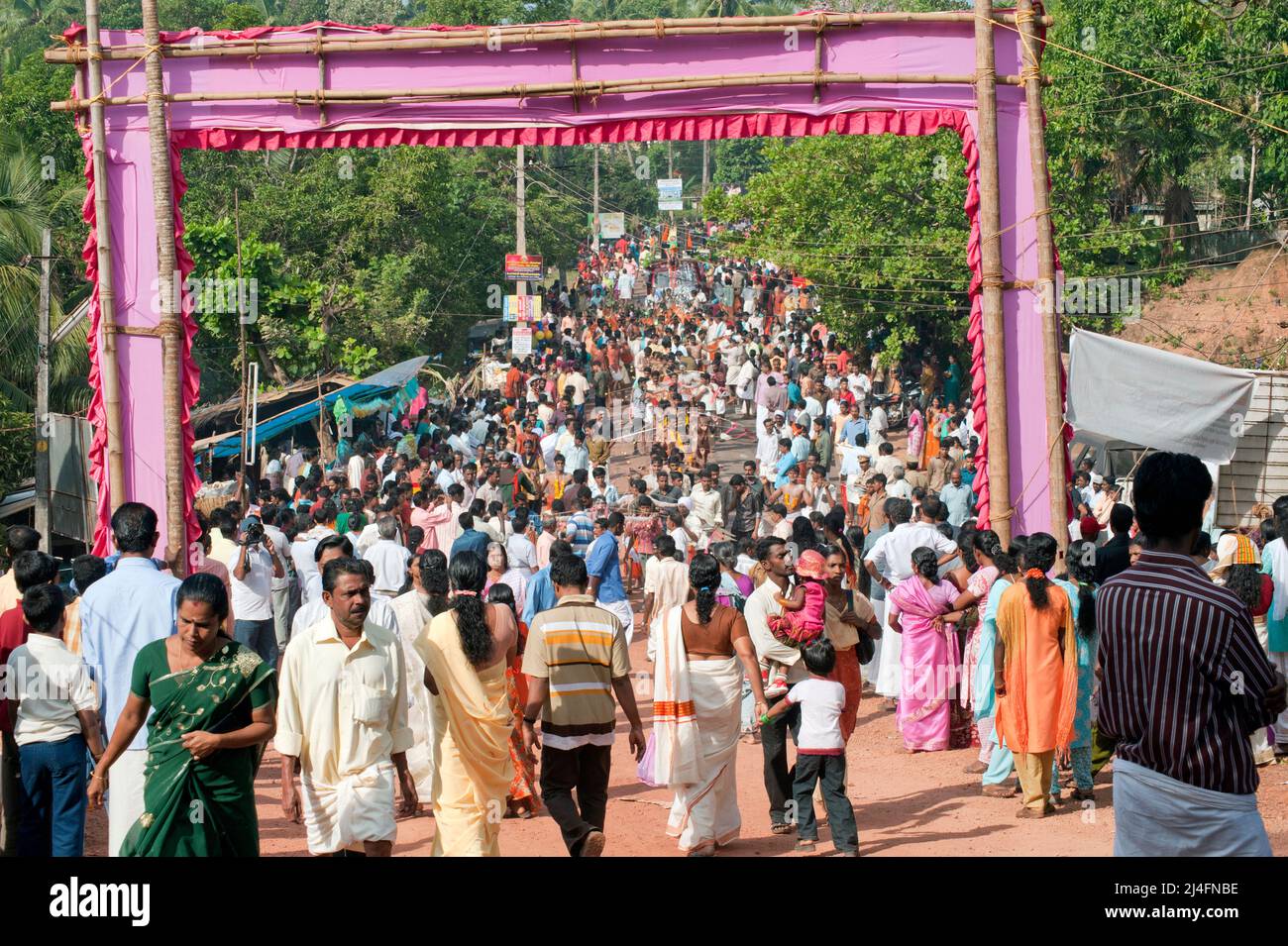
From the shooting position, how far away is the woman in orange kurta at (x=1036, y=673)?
873 centimetres

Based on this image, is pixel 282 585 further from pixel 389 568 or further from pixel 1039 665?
pixel 1039 665

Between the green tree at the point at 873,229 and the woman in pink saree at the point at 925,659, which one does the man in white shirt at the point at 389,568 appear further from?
the green tree at the point at 873,229

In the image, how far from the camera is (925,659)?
11.1 meters

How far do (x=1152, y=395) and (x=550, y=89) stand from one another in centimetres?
631

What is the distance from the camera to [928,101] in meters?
11.2

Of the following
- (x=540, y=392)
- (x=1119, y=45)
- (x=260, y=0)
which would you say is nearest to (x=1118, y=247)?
(x=1119, y=45)

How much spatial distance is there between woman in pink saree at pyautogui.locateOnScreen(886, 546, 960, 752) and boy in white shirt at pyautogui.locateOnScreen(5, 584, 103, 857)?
5918 mm

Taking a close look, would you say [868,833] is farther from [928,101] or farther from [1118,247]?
[1118,247]

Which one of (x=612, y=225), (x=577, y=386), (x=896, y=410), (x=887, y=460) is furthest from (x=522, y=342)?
(x=612, y=225)

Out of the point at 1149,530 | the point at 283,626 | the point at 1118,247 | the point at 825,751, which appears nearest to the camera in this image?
the point at 1149,530

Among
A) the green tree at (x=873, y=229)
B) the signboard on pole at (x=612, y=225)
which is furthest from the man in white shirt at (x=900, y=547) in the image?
the signboard on pole at (x=612, y=225)

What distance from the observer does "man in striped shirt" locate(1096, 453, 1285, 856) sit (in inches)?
173

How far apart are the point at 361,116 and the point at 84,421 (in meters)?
6.99

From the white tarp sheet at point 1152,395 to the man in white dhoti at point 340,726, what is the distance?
29.3 feet
